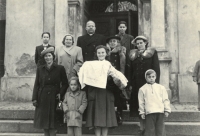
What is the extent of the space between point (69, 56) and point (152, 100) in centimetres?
185

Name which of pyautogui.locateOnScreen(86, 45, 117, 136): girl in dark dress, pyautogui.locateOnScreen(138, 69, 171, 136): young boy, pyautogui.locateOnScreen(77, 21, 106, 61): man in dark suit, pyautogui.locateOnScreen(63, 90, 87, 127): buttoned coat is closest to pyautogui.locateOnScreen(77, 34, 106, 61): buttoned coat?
pyautogui.locateOnScreen(77, 21, 106, 61): man in dark suit

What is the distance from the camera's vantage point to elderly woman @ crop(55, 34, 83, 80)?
545 centimetres

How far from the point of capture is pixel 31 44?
891 centimetres

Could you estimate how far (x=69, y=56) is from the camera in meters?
5.49

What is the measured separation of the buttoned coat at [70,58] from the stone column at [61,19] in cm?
314

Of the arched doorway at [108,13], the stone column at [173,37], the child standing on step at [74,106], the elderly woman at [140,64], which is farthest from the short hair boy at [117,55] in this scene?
the arched doorway at [108,13]

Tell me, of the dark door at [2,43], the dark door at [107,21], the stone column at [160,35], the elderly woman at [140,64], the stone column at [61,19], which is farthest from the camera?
the dark door at [107,21]

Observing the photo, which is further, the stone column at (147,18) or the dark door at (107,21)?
the dark door at (107,21)

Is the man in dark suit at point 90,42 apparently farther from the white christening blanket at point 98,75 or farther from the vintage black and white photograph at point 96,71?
the white christening blanket at point 98,75

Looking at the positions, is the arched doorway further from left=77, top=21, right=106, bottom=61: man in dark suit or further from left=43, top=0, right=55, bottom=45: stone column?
left=77, top=21, right=106, bottom=61: man in dark suit

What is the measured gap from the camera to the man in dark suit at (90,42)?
5668 mm

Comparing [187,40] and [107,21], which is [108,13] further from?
[187,40]

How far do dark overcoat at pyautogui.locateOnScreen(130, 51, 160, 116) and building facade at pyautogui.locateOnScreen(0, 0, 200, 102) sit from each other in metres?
3.02

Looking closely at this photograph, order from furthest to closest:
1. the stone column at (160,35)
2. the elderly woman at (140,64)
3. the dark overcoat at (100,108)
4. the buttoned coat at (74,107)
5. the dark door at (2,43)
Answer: the dark door at (2,43), the stone column at (160,35), the elderly woman at (140,64), the buttoned coat at (74,107), the dark overcoat at (100,108)
